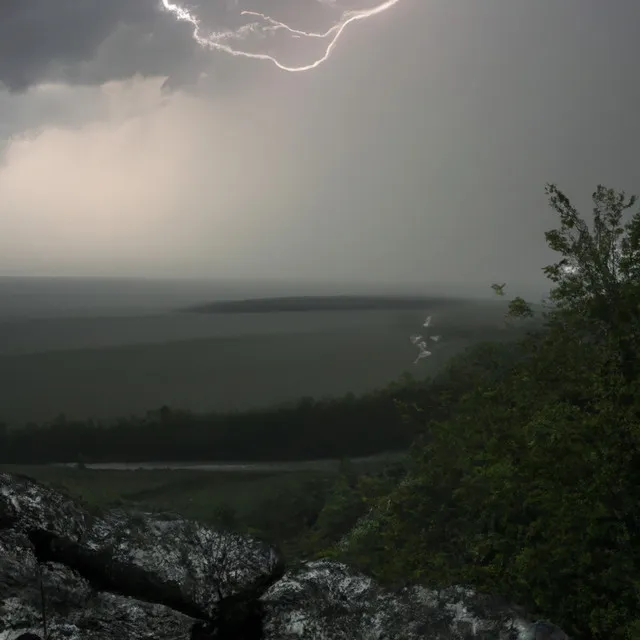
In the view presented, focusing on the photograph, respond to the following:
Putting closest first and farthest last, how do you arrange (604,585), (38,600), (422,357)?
(38,600) < (604,585) < (422,357)

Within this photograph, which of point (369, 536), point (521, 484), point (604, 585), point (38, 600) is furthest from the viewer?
point (369, 536)

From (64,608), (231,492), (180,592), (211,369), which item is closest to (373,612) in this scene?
(180,592)

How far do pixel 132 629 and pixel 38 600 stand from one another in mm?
1087

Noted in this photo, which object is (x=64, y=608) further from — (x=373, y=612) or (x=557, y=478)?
(x=557, y=478)

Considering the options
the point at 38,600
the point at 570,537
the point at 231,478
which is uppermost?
the point at 38,600

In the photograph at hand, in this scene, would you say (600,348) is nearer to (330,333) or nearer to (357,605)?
(357,605)

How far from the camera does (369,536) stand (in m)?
24.5

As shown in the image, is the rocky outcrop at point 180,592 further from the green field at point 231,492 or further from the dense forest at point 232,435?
the dense forest at point 232,435

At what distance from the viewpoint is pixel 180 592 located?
6.52 metres

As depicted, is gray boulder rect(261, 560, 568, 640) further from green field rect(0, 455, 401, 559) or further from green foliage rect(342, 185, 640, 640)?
green field rect(0, 455, 401, 559)

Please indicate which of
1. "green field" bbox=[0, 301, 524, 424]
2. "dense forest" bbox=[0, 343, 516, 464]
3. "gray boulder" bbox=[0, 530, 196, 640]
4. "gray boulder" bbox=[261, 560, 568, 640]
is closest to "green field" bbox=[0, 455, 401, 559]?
"dense forest" bbox=[0, 343, 516, 464]

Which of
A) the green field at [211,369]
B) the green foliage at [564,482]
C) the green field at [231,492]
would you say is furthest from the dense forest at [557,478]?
the green field at [211,369]

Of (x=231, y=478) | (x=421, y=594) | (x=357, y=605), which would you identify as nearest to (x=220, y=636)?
(x=357, y=605)

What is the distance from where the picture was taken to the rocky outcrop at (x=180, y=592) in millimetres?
5762
